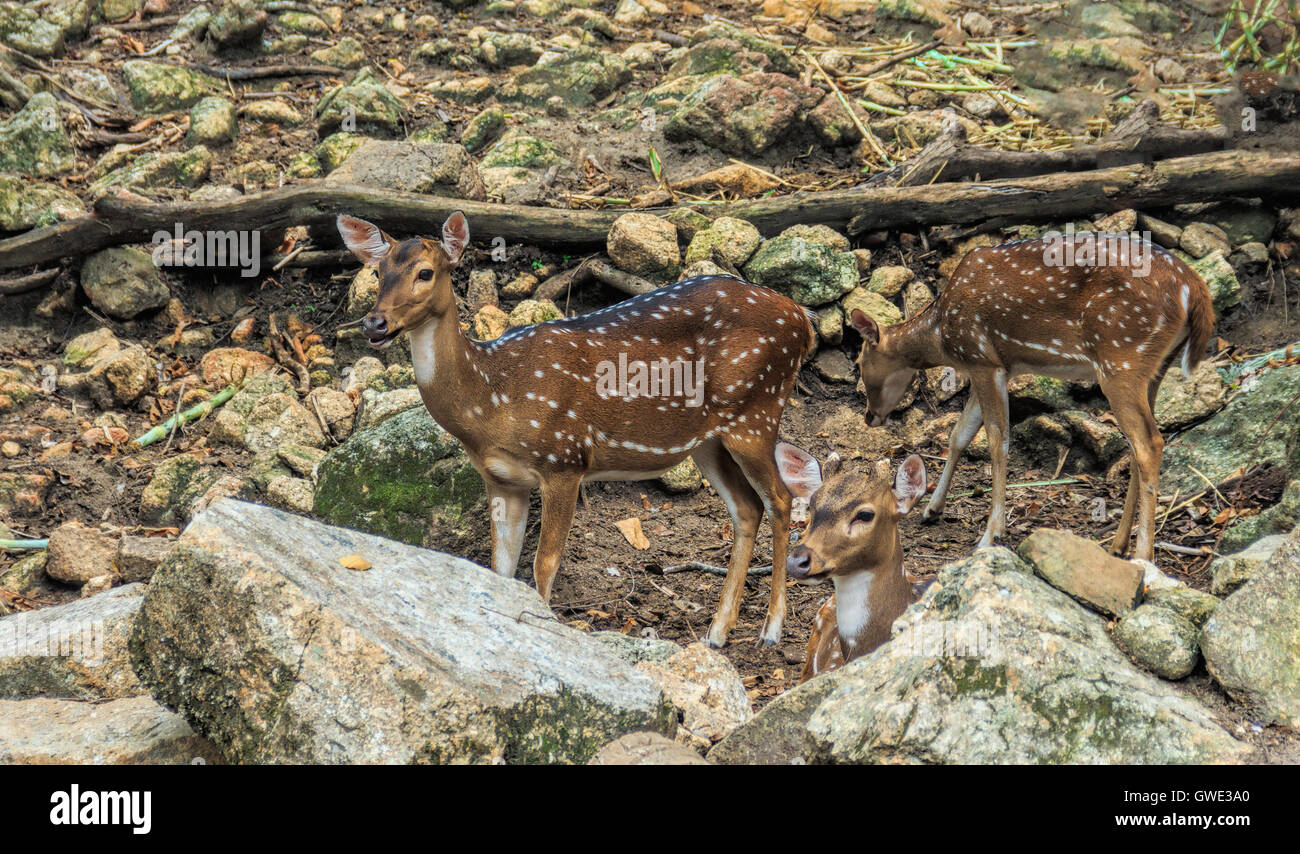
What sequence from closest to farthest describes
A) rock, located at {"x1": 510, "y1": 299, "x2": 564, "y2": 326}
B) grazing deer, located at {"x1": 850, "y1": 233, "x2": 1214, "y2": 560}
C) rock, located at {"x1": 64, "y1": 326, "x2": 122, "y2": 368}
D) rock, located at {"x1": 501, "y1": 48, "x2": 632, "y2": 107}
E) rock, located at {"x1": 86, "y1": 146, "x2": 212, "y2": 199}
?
grazing deer, located at {"x1": 850, "y1": 233, "x2": 1214, "y2": 560}
rock, located at {"x1": 510, "y1": 299, "x2": 564, "y2": 326}
rock, located at {"x1": 64, "y1": 326, "x2": 122, "y2": 368}
rock, located at {"x1": 86, "y1": 146, "x2": 212, "y2": 199}
rock, located at {"x1": 501, "y1": 48, "x2": 632, "y2": 107}

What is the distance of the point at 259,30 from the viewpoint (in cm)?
1271

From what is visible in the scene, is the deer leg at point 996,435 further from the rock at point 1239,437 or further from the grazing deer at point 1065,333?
the rock at point 1239,437

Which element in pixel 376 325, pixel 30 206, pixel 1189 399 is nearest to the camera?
pixel 376 325

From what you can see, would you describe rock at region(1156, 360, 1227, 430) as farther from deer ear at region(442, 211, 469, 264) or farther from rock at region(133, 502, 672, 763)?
rock at region(133, 502, 672, 763)

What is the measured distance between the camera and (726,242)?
934 centimetres

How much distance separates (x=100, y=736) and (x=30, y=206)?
23.1 ft

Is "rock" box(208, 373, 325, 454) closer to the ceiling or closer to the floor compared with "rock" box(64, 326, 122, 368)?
closer to the floor

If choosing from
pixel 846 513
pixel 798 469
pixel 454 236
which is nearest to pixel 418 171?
pixel 454 236

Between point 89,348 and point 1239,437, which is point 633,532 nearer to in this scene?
point 1239,437

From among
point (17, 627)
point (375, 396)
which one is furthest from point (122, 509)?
point (17, 627)

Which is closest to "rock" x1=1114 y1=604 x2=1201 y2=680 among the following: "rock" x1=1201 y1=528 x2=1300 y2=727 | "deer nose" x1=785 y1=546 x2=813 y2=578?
"rock" x1=1201 y1=528 x2=1300 y2=727

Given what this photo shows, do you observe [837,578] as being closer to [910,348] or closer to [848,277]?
[910,348]

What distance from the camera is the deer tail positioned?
7.16 metres

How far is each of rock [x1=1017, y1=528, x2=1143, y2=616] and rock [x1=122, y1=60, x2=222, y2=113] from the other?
9836 millimetres
